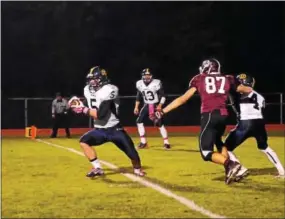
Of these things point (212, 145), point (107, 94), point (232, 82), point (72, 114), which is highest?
point (232, 82)

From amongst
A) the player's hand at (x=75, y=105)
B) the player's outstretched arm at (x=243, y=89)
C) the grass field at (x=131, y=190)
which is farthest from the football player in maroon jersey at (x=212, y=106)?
the player's hand at (x=75, y=105)

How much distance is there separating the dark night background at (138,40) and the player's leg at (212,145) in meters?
22.4

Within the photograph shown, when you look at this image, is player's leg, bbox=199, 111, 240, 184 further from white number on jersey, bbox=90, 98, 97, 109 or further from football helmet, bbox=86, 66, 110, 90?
white number on jersey, bbox=90, 98, 97, 109

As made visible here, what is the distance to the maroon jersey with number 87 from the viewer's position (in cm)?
841

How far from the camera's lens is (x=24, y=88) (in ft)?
99.3

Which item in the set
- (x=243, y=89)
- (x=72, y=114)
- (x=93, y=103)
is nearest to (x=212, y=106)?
(x=243, y=89)

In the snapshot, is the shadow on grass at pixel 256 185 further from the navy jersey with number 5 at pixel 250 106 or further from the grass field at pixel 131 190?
the navy jersey with number 5 at pixel 250 106

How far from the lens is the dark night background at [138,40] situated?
3156 centimetres

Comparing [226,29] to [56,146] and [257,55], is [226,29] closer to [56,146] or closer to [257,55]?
[257,55]

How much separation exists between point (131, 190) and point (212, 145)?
132 cm

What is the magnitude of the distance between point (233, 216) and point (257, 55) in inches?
1056

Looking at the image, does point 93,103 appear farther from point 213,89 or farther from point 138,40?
point 138,40

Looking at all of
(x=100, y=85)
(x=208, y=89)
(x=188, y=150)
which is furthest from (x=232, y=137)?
(x=188, y=150)

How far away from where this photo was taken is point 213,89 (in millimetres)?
8398
